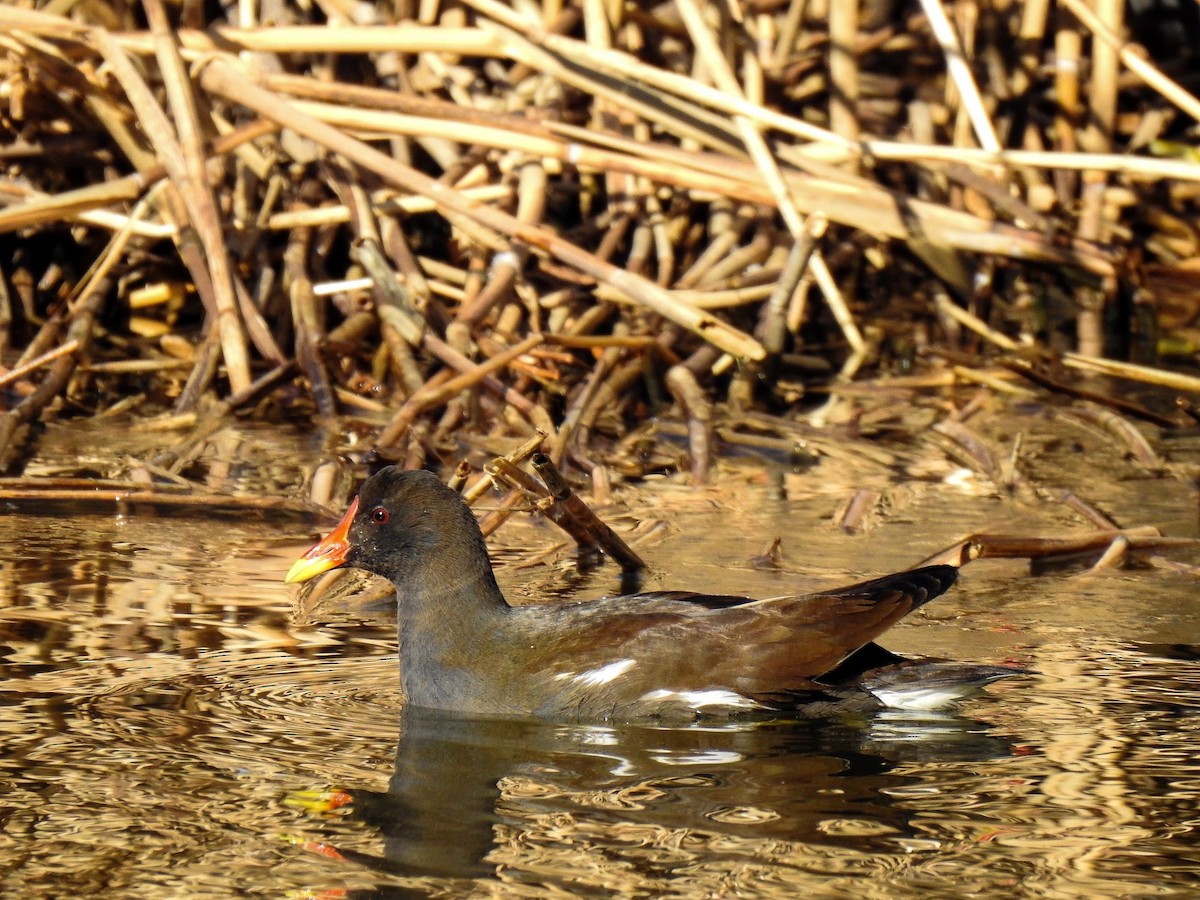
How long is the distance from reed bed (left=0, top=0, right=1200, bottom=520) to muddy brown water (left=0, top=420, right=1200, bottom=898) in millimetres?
818

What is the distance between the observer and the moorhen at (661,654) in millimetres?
3416

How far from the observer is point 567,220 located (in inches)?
272

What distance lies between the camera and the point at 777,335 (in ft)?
19.2

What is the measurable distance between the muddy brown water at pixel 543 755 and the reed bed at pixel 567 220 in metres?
0.82

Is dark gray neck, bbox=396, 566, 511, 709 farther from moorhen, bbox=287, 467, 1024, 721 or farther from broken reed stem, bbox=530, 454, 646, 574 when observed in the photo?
broken reed stem, bbox=530, 454, 646, 574

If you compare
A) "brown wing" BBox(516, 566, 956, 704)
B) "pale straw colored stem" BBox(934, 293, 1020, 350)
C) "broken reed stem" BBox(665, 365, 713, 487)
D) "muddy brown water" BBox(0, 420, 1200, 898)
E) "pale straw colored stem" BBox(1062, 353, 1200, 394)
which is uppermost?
"pale straw colored stem" BBox(934, 293, 1020, 350)

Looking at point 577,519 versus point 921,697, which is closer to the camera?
point 921,697

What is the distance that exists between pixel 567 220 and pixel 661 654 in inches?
145

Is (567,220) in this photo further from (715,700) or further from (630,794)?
(630,794)

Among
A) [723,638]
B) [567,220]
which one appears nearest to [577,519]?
[723,638]

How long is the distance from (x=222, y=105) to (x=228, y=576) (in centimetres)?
272

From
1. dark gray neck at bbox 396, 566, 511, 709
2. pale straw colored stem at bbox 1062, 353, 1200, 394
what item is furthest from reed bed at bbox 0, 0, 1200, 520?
dark gray neck at bbox 396, 566, 511, 709

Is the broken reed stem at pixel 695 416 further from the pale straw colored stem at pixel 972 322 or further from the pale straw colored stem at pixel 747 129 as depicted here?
the pale straw colored stem at pixel 972 322

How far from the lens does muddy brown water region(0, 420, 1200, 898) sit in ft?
8.73
